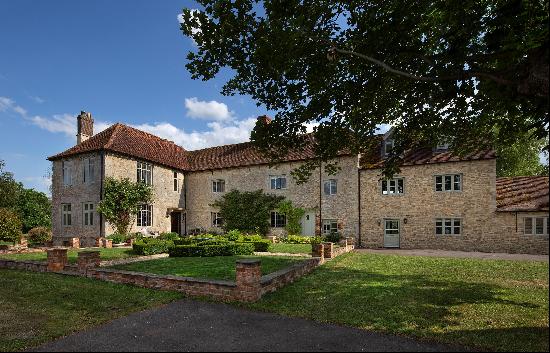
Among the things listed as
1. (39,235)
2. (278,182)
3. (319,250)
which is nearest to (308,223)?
(278,182)

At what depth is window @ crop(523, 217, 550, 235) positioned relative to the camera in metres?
18.7

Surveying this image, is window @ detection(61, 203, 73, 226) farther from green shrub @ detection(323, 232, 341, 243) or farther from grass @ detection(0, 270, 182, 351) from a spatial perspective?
green shrub @ detection(323, 232, 341, 243)

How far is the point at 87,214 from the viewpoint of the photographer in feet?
79.8

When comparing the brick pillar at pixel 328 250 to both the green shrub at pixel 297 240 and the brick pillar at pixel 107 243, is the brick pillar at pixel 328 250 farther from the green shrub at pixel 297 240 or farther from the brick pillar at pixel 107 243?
the brick pillar at pixel 107 243

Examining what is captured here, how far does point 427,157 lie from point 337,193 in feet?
23.0

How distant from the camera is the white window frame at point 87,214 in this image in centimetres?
2405

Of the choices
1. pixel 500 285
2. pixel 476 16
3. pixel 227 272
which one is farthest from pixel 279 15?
pixel 500 285

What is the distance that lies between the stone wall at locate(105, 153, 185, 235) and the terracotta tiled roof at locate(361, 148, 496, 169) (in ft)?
57.9

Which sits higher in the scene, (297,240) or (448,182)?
(448,182)

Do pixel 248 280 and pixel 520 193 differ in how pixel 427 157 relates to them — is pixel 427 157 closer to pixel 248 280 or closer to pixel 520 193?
pixel 520 193

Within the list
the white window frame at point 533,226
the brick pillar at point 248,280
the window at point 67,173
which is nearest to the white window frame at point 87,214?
the window at point 67,173

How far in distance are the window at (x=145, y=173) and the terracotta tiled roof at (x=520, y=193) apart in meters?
26.4

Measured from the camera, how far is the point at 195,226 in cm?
3089

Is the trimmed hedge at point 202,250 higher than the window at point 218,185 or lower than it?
lower
